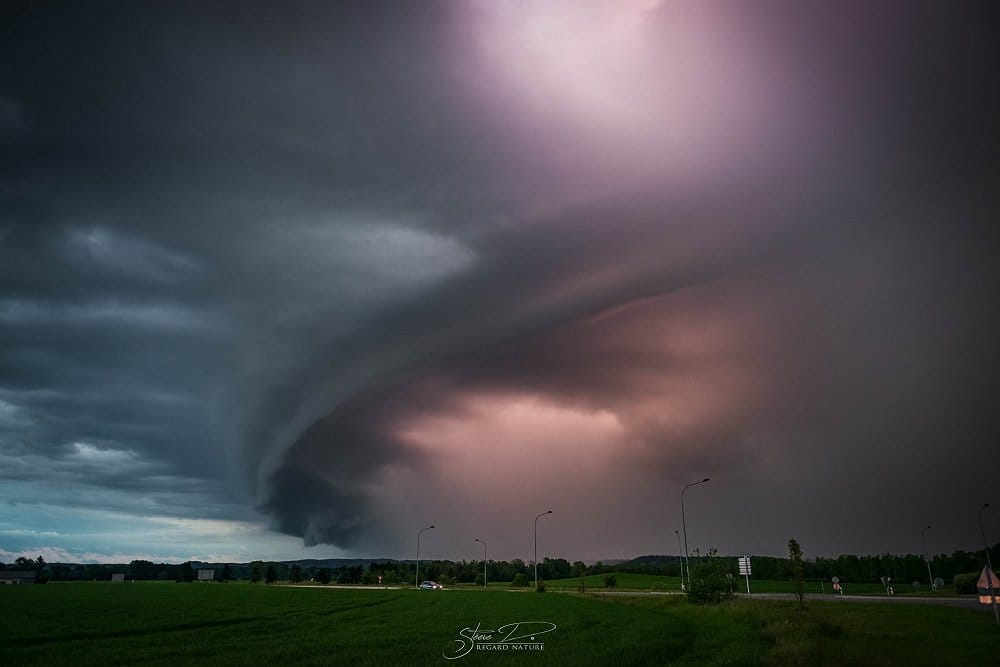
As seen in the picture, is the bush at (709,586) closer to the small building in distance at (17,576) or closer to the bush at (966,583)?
the bush at (966,583)

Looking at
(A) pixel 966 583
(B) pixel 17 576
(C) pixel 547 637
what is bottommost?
(B) pixel 17 576

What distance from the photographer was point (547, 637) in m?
41.8

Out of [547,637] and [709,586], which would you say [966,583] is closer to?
[709,586]

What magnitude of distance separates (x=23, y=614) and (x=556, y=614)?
181 ft

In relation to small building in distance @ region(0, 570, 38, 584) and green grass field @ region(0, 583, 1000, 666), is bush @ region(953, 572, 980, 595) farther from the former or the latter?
small building in distance @ region(0, 570, 38, 584)

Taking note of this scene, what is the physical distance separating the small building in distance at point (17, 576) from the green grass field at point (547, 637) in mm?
134228

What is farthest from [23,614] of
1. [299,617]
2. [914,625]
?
[914,625]

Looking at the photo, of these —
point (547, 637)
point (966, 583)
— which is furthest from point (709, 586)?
point (966, 583)

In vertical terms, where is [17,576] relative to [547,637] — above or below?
below

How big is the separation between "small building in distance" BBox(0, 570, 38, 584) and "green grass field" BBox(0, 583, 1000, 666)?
13423 cm

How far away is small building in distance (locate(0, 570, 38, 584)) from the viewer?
165637 millimetres

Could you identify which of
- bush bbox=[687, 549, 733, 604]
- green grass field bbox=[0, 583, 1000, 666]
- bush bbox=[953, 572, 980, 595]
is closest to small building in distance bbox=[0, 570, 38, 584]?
green grass field bbox=[0, 583, 1000, 666]

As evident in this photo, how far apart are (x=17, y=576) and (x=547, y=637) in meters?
196

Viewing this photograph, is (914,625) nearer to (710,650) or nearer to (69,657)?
(710,650)
